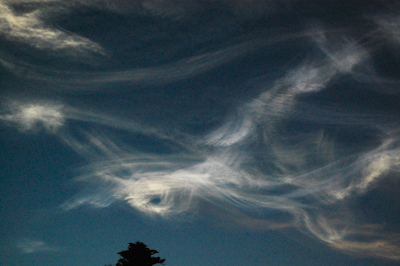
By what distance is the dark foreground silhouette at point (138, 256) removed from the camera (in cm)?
4481

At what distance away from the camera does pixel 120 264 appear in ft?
147

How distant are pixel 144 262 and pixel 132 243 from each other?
2.95 metres

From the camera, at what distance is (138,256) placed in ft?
148

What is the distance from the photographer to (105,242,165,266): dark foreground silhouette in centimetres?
4481

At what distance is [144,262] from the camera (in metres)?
44.9

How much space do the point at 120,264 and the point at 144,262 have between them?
10.2 ft

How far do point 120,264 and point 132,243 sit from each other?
116 inches

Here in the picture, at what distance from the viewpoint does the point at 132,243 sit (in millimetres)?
45875
